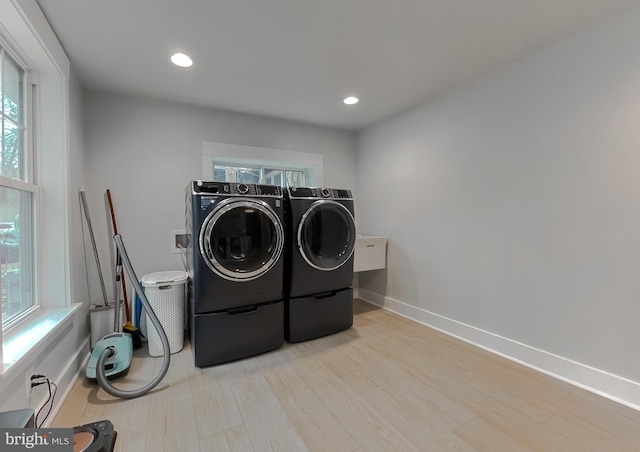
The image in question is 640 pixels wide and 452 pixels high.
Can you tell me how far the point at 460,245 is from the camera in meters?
2.40

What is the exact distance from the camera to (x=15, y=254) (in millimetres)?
1529

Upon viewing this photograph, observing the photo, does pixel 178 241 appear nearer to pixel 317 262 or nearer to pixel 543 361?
pixel 317 262

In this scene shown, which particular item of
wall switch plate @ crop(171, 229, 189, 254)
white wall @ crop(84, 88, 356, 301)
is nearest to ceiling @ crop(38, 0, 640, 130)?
white wall @ crop(84, 88, 356, 301)

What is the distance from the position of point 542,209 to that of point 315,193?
5.36ft

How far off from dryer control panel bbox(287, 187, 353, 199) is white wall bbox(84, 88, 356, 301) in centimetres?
105

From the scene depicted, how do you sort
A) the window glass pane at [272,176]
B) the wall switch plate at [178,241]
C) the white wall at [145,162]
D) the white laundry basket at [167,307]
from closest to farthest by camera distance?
the white laundry basket at [167,307]
the white wall at [145,162]
the wall switch plate at [178,241]
the window glass pane at [272,176]

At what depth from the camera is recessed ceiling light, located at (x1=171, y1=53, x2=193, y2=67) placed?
186cm

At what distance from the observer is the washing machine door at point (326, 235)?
7.42 ft

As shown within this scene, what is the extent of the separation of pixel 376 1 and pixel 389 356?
2.27 meters

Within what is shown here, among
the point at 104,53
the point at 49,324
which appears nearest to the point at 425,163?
the point at 104,53

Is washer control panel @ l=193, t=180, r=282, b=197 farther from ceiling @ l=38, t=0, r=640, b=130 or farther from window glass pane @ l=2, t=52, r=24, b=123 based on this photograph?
window glass pane @ l=2, t=52, r=24, b=123

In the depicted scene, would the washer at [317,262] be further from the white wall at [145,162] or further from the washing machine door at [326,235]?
the white wall at [145,162]

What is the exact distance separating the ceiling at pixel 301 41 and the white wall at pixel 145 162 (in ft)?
0.66

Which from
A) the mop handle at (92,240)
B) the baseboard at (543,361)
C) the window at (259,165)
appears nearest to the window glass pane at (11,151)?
the mop handle at (92,240)
